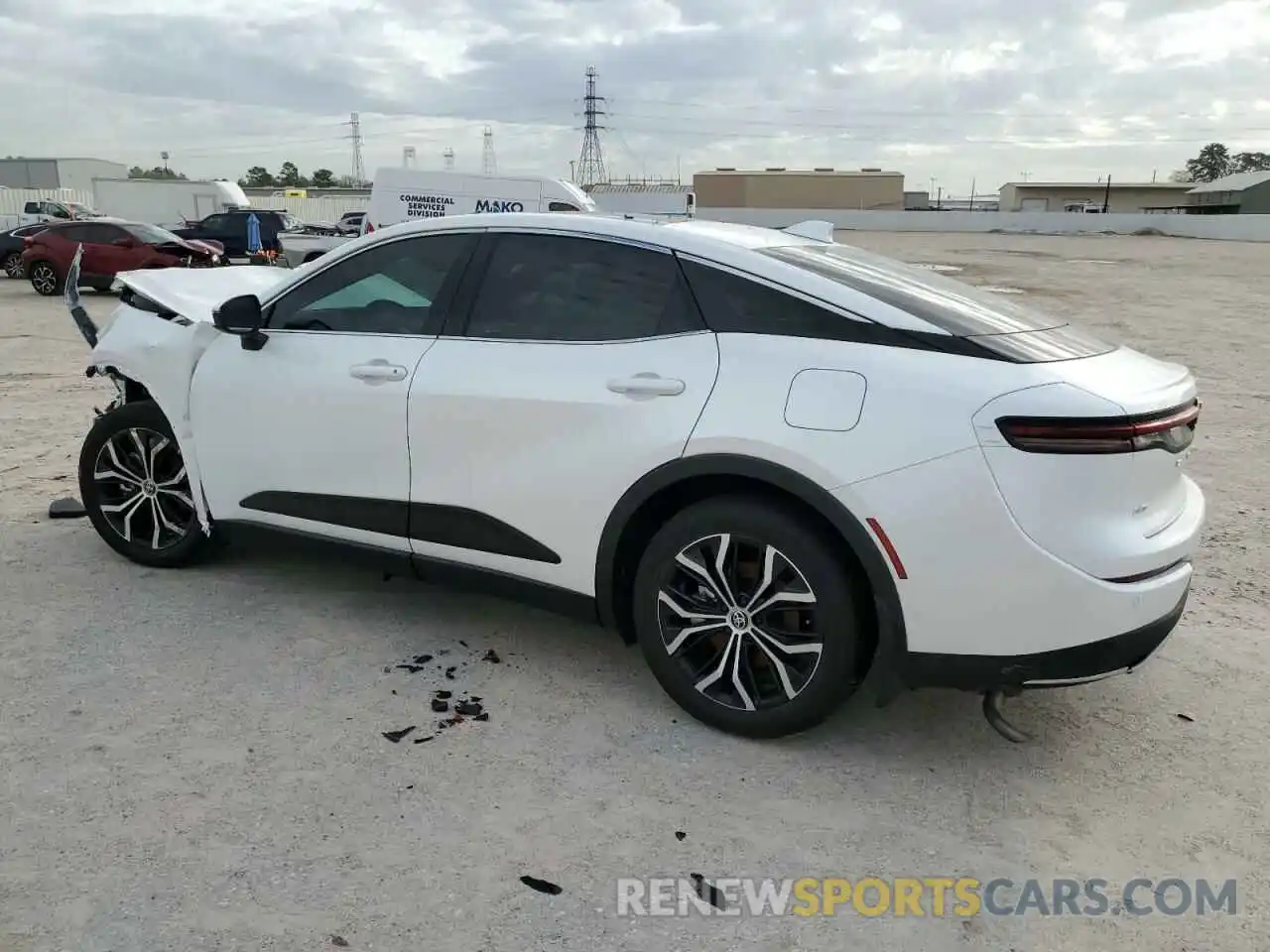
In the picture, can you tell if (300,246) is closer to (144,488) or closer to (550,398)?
(144,488)

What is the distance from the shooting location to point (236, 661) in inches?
154

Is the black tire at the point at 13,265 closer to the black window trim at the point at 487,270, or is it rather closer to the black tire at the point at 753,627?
the black window trim at the point at 487,270

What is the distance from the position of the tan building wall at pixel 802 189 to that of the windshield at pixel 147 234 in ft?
226

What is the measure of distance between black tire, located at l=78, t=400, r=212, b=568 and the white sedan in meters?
0.23

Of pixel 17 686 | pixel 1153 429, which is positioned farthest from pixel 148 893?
pixel 1153 429

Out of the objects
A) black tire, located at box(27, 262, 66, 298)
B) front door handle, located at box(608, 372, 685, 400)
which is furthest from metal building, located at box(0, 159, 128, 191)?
front door handle, located at box(608, 372, 685, 400)

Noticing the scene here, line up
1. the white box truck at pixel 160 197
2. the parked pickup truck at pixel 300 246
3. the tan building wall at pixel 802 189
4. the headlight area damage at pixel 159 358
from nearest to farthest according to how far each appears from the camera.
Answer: the headlight area damage at pixel 159 358 → the parked pickup truck at pixel 300 246 → the white box truck at pixel 160 197 → the tan building wall at pixel 802 189

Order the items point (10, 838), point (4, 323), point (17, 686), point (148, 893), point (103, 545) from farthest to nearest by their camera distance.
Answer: point (4, 323)
point (103, 545)
point (17, 686)
point (10, 838)
point (148, 893)

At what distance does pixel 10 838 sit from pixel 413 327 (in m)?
2.09

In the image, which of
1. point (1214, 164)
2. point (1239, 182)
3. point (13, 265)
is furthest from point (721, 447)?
point (1214, 164)

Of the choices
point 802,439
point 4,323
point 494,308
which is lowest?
point 4,323

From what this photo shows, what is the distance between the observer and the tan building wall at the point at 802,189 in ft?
281

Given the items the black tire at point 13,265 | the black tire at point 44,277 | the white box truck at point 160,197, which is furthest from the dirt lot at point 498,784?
the white box truck at point 160,197

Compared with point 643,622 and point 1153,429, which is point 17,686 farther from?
point 1153,429
